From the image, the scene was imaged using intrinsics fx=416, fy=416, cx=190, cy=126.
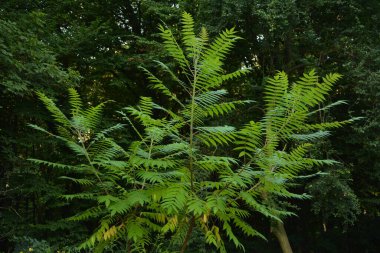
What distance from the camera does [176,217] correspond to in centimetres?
207

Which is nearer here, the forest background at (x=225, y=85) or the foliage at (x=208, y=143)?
the foliage at (x=208, y=143)

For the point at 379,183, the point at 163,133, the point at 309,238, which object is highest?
the point at 163,133

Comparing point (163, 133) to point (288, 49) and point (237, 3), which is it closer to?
point (237, 3)

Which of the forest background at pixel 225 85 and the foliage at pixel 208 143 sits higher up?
the foliage at pixel 208 143

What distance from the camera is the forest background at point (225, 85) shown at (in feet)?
31.3

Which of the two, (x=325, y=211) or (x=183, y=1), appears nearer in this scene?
(x=325, y=211)

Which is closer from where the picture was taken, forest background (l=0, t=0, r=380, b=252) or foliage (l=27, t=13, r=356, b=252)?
foliage (l=27, t=13, r=356, b=252)

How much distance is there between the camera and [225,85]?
13273 mm

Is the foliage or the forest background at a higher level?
the foliage

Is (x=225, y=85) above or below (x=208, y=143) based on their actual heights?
below

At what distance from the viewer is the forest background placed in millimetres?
9539

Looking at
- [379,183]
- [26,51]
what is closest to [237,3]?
[26,51]

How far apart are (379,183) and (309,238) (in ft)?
10.6

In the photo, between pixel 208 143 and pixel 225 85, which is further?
pixel 225 85
